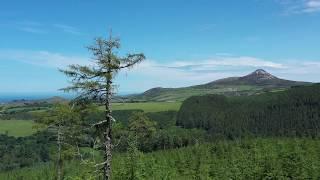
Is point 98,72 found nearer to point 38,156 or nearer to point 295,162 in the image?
point 295,162

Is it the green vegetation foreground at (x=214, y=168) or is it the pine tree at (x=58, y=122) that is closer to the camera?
the green vegetation foreground at (x=214, y=168)

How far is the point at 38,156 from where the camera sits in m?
177

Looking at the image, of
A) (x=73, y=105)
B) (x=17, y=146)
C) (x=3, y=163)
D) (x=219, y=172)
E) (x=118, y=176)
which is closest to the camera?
(x=73, y=105)

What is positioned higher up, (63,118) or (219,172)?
(63,118)

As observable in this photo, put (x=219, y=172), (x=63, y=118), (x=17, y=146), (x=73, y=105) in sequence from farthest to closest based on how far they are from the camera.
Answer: (x=17, y=146), (x=219, y=172), (x=63, y=118), (x=73, y=105)

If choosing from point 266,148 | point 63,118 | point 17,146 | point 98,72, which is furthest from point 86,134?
point 17,146

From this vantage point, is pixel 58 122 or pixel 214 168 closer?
pixel 58 122

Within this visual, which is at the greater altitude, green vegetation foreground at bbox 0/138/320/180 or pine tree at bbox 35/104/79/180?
pine tree at bbox 35/104/79/180

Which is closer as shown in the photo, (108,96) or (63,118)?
(108,96)

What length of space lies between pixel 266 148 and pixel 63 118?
247ft

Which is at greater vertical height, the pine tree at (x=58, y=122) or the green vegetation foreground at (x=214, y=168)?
the pine tree at (x=58, y=122)

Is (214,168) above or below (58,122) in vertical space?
below

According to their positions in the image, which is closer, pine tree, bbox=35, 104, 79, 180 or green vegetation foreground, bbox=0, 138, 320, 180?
green vegetation foreground, bbox=0, 138, 320, 180

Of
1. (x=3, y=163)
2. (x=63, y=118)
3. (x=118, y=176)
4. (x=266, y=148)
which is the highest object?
(x=63, y=118)
